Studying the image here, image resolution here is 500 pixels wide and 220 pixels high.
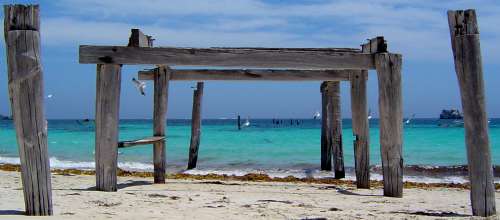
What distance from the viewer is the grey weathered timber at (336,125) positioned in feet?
47.8

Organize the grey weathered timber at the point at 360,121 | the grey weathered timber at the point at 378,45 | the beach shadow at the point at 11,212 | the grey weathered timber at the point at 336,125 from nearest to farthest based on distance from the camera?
the beach shadow at the point at 11,212, the grey weathered timber at the point at 378,45, the grey weathered timber at the point at 360,121, the grey weathered timber at the point at 336,125

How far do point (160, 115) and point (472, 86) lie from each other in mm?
6169

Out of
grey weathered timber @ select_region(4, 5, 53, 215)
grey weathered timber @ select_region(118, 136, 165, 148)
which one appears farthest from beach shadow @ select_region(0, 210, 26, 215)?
grey weathered timber @ select_region(118, 136, 165, 148)

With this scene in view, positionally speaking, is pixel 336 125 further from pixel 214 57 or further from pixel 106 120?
pixel 106 120

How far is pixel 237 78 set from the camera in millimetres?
12492

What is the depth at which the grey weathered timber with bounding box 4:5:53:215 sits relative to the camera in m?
5.79

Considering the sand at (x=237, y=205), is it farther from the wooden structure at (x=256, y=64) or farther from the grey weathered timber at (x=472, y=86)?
the grey weathered timber at (x=472, y=86)

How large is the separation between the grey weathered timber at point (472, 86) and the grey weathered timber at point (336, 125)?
7755 mm

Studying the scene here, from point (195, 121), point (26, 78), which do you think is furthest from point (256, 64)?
point (195, 121)

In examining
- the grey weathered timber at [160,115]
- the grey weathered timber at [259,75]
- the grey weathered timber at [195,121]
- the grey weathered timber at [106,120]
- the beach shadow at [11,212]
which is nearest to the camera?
the beach shadow at [11,212]

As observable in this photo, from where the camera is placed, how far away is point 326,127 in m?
16.4

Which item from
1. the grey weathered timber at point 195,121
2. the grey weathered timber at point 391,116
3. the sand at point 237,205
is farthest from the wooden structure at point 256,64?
the grey weathered timber at point 195,121

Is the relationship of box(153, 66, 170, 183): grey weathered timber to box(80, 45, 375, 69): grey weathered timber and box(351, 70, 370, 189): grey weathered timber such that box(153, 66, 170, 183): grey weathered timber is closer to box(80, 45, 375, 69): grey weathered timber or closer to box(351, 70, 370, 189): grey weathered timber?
box(80, 45, 375, 69): grey weathered timber

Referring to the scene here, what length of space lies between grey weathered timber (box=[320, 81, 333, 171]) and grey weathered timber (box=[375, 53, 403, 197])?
18.7 feet
